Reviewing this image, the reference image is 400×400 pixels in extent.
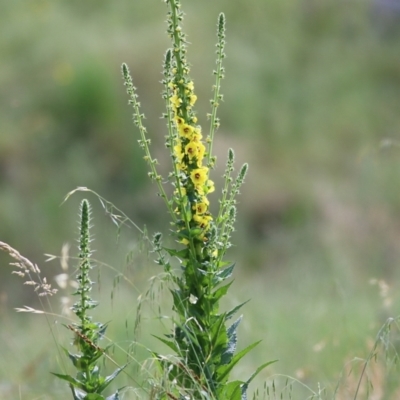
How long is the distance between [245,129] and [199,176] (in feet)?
34.6

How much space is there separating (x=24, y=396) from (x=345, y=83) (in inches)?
443

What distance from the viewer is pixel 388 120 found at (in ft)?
44.3

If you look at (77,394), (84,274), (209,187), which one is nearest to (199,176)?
(209,187)

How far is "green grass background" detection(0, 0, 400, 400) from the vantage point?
10.2 m

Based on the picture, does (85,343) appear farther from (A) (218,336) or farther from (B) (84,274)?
(A) (218,336)

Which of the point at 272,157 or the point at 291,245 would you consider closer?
the point at 291,245

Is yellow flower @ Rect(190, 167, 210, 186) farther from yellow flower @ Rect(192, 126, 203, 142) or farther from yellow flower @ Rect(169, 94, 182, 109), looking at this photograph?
yellow flower @ Rect(169, 94, 182, 109)

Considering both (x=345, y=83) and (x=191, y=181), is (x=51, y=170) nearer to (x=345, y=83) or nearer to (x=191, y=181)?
(x=345, y=83)

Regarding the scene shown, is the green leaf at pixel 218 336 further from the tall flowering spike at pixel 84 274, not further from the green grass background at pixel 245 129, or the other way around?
the green grass background at pixel 245 129

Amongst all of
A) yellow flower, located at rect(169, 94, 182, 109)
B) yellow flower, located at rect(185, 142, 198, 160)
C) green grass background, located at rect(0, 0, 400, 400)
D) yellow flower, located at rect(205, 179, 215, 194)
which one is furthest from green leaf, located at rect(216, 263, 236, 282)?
green grass background, located at rect(0, 0, 400, 400)

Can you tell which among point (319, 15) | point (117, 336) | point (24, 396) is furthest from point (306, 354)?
point (319, 15)

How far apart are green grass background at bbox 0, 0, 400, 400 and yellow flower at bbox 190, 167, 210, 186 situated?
521cm

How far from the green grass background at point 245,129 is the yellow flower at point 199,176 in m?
5.21

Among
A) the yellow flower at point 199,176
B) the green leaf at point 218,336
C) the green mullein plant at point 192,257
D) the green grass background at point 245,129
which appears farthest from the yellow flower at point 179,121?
the green grass background at point 245,129
